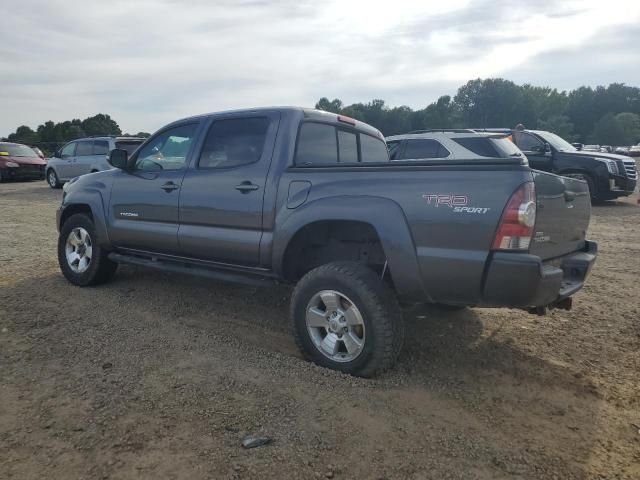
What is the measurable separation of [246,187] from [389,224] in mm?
1327

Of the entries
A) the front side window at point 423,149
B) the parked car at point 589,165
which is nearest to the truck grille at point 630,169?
the parked car at point 589,165

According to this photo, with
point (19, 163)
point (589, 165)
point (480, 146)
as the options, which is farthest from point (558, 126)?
point (480, 146)

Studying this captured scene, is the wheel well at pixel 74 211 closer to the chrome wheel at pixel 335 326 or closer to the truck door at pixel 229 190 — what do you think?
the truck door at pixel 229 190

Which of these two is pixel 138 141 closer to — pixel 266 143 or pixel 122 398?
pixel 266 143

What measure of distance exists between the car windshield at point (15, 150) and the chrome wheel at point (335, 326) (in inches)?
829

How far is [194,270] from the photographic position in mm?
4438

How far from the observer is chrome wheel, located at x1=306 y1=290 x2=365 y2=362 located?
11.0ft

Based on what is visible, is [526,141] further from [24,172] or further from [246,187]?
[24,172]

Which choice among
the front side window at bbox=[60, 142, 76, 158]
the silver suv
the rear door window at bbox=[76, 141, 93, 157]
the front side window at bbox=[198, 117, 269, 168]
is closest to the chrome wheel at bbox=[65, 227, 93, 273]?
the front side window at bbox=[198, 117, 269, 168]

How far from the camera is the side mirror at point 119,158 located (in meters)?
5.00

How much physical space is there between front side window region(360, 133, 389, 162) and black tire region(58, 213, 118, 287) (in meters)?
2.95

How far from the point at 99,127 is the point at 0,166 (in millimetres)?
31665

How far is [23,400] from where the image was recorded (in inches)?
119

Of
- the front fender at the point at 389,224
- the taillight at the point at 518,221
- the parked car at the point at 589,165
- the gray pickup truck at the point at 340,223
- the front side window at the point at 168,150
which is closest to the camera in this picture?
the taillight at the point at 518,221
